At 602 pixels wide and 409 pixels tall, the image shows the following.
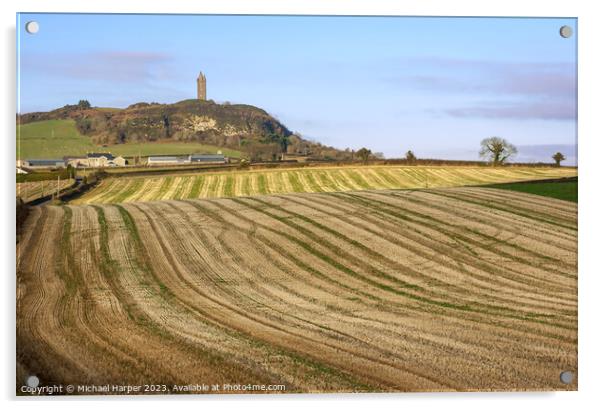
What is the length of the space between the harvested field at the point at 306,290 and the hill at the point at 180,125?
96 centimetres

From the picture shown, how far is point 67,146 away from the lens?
1313 centimetres

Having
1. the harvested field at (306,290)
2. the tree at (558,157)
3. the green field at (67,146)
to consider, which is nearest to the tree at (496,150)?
the tree at (558,157)

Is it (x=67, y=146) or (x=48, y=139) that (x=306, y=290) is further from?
(x=48, y=139)

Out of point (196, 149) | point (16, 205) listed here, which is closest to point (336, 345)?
point (196, 149)

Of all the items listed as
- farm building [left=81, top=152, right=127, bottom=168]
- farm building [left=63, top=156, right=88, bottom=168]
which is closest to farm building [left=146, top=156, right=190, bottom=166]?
farm building [left=81, top=152, right=127, bottom=168]

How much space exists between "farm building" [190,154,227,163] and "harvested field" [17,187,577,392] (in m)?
0.43

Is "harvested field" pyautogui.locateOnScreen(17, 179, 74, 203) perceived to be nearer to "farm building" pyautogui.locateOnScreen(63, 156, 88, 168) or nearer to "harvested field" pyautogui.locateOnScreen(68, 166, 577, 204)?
"farm building" pyautogui.locateOnScreen(63, 156, 88, 168)

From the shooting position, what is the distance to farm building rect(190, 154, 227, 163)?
14.4 metres

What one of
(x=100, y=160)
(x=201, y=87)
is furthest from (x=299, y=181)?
(x=100, y=160)

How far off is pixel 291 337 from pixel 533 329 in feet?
14.4

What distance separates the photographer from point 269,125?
44.7 feet

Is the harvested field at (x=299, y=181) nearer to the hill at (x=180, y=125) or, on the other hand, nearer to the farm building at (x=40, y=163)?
the hill at (x=180, y=125)

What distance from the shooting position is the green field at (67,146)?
12.4 meters
